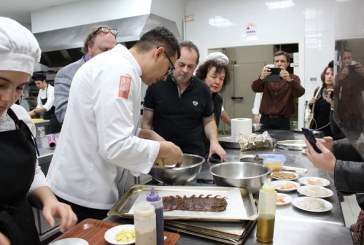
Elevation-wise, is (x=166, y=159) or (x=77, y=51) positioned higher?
(x=77, y=51)

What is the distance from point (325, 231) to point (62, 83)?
A: 7.73ft

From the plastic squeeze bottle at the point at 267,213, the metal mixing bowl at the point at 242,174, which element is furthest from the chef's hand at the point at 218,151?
the plastic squeeze bottle at the point at 267,213

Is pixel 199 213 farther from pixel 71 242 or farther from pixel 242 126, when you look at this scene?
pixel 242 126

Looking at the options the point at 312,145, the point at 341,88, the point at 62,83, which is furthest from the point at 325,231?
the point at 62,83

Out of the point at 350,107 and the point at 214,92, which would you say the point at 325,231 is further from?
the point at 214,92

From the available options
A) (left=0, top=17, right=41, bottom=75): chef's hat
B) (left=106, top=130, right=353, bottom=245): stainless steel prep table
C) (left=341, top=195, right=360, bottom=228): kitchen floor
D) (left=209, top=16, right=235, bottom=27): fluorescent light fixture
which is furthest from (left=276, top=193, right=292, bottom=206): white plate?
(left=209, top=16, right=235, bottom=27): fluorescent light fixture

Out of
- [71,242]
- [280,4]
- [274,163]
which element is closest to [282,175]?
[274,163]

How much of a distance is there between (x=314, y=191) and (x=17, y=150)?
1295mm

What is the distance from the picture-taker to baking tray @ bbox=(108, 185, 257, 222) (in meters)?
1.11

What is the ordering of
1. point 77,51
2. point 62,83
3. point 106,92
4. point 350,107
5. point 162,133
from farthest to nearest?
point 77,51 < point 62,83 < point 162,133 < point 350,107 < point 106,92

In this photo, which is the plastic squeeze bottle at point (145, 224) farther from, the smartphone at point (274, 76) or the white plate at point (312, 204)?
the smartphone at point (274, 76)

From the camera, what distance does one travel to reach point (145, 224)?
87cm

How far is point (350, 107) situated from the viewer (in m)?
1.72

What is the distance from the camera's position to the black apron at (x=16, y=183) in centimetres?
88
